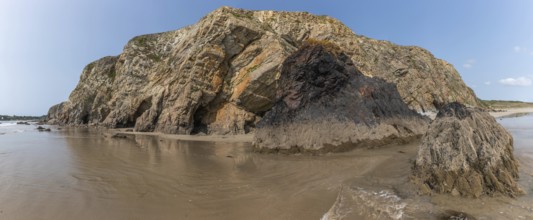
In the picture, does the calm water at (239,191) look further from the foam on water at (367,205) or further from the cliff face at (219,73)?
the cliff face at (219,73)

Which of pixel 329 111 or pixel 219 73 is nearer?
pixel 329 111

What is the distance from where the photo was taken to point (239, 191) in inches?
271

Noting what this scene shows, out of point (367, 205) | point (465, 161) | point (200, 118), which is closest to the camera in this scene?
point (367, 205)

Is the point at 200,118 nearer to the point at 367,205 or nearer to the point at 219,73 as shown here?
the point at 219,73

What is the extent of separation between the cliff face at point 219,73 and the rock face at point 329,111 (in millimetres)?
11034

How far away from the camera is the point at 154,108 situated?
31.6m

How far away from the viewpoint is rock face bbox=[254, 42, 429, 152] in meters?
12.4

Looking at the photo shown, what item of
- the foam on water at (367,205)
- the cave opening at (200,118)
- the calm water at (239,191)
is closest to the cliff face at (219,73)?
the cave opening at (200,118)

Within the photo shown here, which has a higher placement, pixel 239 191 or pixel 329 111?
pixel 329 111

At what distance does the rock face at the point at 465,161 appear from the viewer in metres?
5.46

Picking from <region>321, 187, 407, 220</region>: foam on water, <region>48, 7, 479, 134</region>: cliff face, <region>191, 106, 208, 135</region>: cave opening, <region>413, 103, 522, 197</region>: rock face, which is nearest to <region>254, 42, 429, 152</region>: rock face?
<region>413, 103, 522, 197</region>: rock face

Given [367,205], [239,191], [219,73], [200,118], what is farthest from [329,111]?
[200,118]

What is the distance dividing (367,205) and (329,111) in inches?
312

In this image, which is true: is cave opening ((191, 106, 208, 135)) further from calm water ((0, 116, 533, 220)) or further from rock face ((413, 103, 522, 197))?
rock face ((413, 103, 522, 197))
